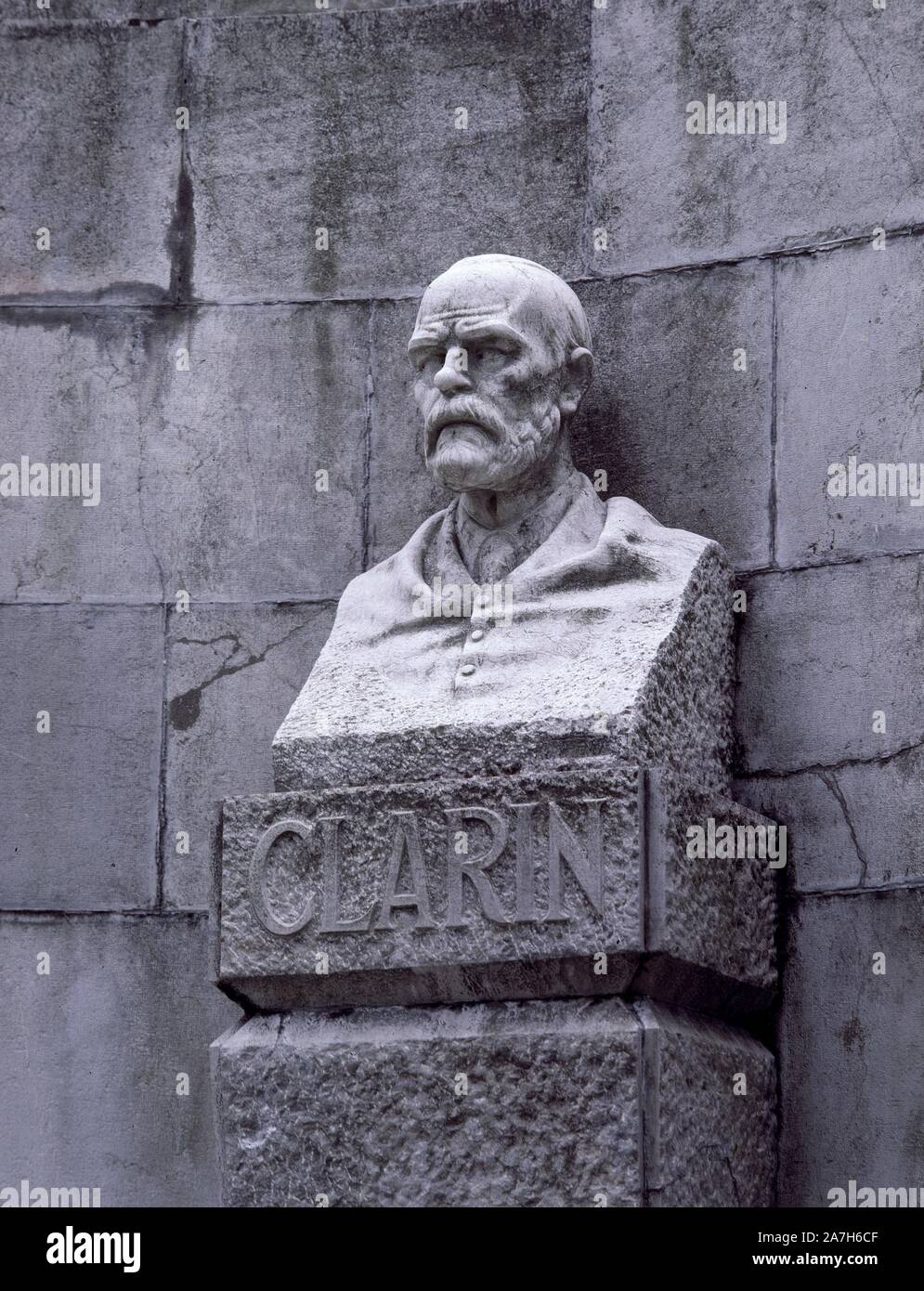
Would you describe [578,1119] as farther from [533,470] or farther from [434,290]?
[434,290]

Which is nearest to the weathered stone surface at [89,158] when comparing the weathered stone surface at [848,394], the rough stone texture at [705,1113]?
the weathered stone surface at [848,394]

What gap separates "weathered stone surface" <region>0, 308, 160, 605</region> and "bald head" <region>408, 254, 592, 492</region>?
1398mm

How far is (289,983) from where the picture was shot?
6559 mm

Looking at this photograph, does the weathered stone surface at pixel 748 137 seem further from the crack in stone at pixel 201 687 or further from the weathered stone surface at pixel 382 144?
the crack in stone at pixel 201 687

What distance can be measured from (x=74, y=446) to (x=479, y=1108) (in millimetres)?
3013

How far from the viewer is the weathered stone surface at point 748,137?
7750mm

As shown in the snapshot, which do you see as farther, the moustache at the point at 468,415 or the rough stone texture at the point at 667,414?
the rough stone texture at the point at 667,414

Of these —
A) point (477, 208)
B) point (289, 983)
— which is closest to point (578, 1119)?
point (289, 983)

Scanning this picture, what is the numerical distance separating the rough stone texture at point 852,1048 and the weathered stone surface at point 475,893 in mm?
467

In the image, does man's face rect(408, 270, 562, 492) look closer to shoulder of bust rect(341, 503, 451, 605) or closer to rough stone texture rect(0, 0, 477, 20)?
shoulder of bust rect(341, 503, 451, 605)

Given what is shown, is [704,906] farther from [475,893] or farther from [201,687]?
[201,687]

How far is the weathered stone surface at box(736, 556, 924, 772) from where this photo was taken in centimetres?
720

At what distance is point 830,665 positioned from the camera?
289 inches
